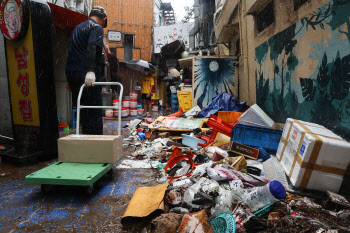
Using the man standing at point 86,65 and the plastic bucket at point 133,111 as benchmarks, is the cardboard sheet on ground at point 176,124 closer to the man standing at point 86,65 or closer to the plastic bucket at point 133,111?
the man standing at point 86,65

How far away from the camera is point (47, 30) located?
3.79 m

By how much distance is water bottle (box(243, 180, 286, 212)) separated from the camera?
6.31 feet

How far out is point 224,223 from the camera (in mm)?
1772

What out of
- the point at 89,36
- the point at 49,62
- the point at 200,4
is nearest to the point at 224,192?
the point at 89,36

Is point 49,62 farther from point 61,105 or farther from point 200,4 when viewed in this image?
point 200,4

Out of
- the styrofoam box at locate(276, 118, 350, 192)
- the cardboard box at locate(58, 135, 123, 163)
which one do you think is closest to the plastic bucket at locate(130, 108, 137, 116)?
the cardboard box at locate(58, 135, 123, 163)

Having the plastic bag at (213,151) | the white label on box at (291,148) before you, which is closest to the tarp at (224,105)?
the plastic bag at (213,151)

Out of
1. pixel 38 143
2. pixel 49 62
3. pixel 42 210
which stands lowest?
pixel 42 210

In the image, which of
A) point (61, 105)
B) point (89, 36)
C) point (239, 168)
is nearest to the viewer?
point (239, 168)

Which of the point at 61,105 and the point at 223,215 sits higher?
the point at 61,105

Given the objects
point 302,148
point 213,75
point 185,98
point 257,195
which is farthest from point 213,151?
point 185,98

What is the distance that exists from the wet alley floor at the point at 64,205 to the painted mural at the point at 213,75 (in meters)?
6.60

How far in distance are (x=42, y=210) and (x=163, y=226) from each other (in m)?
1.38

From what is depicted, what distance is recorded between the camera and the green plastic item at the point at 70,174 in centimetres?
234
